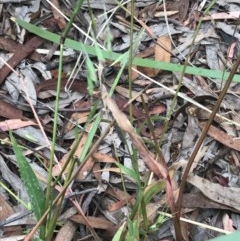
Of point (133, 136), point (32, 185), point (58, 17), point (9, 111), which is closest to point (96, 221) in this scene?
point (32, 185)

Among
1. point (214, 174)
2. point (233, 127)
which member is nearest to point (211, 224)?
point (214, 174)

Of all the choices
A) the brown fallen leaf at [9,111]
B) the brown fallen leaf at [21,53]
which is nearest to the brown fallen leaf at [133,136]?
the brown fallen leaf at [9,111]

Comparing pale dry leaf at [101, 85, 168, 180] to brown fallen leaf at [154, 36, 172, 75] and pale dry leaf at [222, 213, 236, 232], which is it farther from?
brown fallen leaf at [154, 36, 172, 75]

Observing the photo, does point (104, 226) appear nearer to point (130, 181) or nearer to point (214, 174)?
point (130, 181)

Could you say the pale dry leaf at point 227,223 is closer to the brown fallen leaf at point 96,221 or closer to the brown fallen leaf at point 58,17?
the brown fallen leaf at point 96,221

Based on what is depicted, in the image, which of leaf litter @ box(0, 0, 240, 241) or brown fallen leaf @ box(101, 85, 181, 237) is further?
leaf litter @ box(0, 0, 240, 241)

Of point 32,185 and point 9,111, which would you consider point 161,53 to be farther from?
point 32,185

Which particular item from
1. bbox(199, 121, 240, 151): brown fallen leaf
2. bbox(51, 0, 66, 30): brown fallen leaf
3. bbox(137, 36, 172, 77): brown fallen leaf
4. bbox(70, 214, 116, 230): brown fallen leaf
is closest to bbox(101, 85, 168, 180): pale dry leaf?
bbox(70, 214, 116, 230): brown fallen leaf
